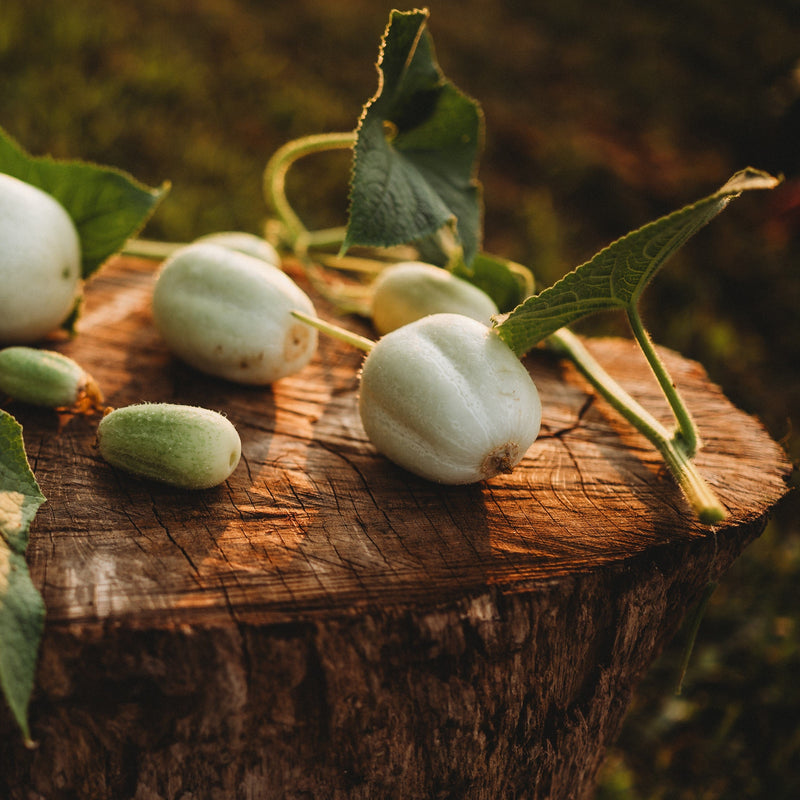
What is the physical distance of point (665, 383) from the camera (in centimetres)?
105

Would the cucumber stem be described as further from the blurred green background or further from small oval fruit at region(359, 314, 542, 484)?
the blurred green background

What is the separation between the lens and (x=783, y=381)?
329 cm

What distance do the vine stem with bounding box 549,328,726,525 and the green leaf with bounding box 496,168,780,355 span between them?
0.66 ft

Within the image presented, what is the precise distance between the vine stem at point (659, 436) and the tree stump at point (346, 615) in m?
0.07

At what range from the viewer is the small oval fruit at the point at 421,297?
136cm

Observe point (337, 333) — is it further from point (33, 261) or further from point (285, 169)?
point (285, 169)

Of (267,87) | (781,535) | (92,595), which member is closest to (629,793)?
(781,535)

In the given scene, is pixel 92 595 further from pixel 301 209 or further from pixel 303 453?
pixel 301 209

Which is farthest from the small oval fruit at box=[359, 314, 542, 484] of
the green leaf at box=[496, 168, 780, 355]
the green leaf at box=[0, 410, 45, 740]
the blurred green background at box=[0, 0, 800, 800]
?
the blurred green background at box=[0, 0, 800, 800]

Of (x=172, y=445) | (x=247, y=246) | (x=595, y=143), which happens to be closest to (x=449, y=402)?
(x=172, y=445)

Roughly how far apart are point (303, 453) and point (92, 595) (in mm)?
407

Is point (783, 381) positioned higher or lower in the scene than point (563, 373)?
lower

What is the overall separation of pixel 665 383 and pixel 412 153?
634 millimetres

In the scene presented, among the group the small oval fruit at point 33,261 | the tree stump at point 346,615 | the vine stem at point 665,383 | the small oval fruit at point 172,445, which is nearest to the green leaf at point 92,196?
the small oval fruit at point 33,261
